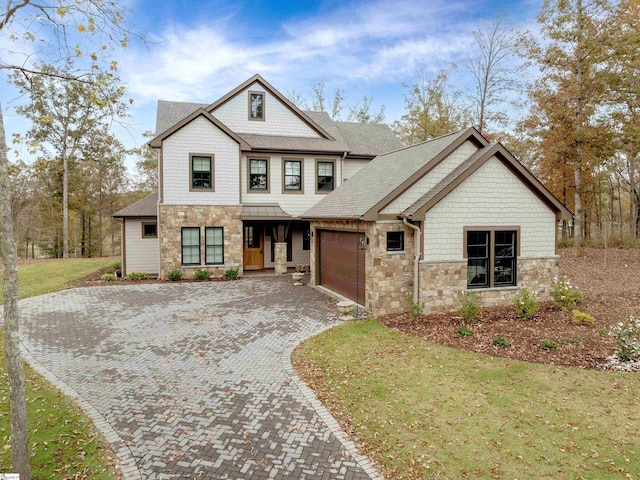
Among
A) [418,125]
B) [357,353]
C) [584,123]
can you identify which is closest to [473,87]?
[418,125]

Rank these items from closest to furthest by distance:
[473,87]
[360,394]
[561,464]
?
1. [561,464]
2. [360,394]
3. [473,87]

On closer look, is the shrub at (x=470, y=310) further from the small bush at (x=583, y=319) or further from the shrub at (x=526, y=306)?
the small bush at (x=583, y=319)

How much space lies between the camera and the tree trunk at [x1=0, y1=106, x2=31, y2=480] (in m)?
3.87

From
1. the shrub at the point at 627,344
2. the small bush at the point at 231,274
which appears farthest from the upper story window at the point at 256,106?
the shrub at the point at 627,344

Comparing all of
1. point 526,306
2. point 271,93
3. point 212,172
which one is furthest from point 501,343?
point 271,93

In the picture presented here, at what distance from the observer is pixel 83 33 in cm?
490

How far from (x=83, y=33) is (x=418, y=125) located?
2978 cm

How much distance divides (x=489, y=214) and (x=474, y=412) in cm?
741

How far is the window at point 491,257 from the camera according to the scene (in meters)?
12.1

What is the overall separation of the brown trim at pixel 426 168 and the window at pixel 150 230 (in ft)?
42.1

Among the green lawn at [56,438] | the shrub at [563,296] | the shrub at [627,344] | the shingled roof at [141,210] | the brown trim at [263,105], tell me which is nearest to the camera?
the green lawn at [56,438]

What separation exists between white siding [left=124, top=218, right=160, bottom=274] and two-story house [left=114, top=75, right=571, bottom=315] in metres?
0.05

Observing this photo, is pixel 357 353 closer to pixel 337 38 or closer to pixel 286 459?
pixel 286 459

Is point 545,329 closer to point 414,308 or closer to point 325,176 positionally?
point 414,308
